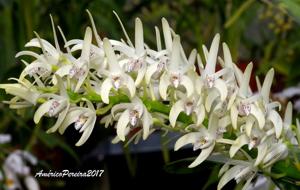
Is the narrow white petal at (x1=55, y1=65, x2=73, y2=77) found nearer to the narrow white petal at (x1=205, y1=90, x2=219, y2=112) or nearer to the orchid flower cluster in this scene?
the narrow white petal at (x1=205, y1=90, x2=219, y2=112)

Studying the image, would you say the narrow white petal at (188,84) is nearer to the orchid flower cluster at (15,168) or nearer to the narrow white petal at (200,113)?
the narrow white petal at (200,113)

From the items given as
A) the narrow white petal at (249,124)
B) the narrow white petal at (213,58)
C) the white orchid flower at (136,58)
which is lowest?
the narrow white petal at (249,124)

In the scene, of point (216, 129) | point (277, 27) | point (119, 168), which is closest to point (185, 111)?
point (216, 129)

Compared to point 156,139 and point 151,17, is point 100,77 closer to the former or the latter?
point 156,139

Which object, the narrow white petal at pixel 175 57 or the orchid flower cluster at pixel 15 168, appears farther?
the orchid flower cluster at pixel 15 168

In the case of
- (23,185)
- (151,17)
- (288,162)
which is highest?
(288,162)

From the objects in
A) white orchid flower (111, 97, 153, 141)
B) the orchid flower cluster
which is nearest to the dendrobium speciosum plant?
white orchid flower (111, 97, 153, 141)

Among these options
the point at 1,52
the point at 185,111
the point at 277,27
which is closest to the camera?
the point at 185,111

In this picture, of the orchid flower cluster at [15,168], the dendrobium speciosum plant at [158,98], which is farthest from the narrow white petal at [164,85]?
the orchid flower cluster at [15,168]
